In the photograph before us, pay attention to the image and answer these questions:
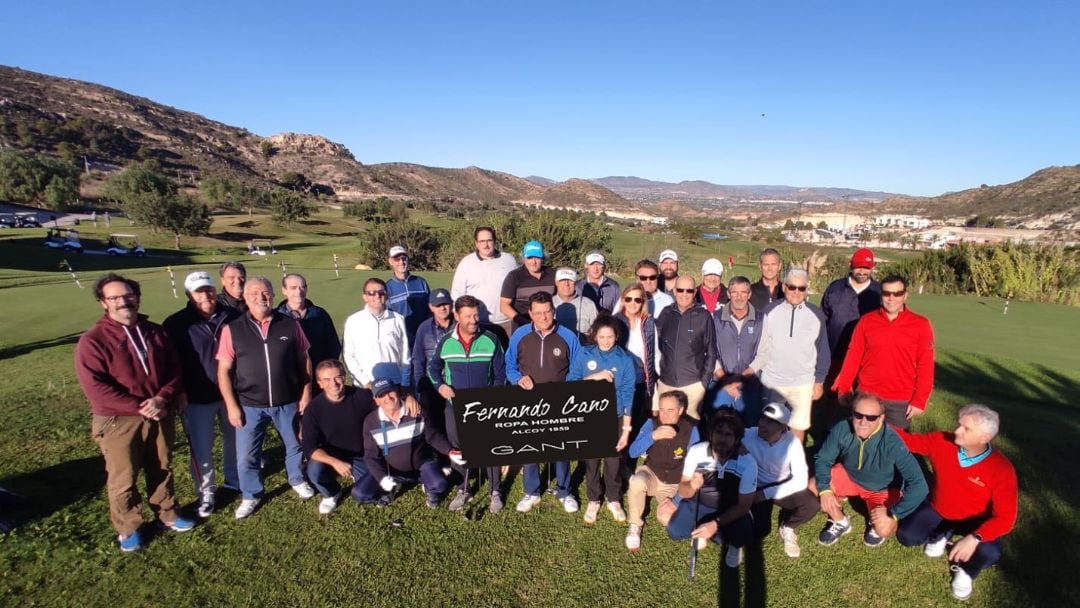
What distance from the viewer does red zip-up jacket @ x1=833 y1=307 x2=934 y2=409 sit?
4590 millimetres

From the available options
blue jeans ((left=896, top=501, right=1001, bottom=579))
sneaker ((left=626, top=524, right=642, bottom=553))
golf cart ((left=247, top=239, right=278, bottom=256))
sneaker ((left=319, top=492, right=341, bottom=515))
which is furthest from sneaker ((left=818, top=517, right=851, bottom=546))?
golf cart ((left=247, top=239, right=278, bottom=256))

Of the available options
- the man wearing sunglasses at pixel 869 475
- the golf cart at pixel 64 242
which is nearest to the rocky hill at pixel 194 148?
the golf cart at pixel 64 242

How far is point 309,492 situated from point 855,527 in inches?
204

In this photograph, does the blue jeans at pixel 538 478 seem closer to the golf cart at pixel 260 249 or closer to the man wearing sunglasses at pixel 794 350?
the man wearing sunglasses at pixel 794 350

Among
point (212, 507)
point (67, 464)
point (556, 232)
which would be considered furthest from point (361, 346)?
point (556, 232)

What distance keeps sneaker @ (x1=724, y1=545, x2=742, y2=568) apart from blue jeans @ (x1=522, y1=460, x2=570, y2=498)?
1.53m

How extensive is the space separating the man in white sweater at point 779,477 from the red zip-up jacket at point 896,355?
4.44ft

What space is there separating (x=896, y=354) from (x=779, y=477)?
5.86 feet

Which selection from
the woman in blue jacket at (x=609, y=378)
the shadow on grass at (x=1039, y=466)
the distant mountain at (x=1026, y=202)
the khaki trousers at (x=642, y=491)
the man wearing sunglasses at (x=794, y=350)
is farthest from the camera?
the distant mountain at (x=1026, y=202)

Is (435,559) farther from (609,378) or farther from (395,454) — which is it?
(609,378)

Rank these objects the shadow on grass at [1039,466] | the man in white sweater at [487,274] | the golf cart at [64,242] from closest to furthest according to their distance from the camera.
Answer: the shadow on grass at [1039,466] < the man in white sweater at [487,274] < the golf cart at [64,242]

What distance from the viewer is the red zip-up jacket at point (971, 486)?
3605 millimetres

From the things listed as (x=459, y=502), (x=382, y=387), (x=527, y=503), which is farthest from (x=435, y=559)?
(x=382, y=387)

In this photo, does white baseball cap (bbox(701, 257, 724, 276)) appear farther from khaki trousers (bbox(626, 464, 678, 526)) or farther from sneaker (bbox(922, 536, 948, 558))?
sneaker (bbox(922, 536, 948, 558))
